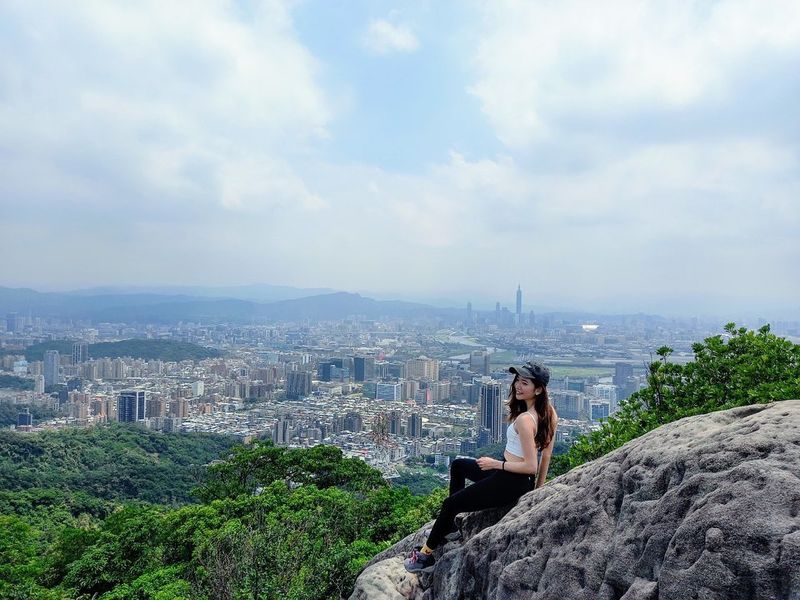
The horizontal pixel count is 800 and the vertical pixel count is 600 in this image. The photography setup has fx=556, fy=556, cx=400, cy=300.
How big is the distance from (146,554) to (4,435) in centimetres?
3063

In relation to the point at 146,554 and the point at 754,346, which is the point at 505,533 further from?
the point at 146,554

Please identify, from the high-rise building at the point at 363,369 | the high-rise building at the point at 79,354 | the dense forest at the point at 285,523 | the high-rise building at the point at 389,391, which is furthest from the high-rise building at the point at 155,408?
the dense forest at the point at 285,523

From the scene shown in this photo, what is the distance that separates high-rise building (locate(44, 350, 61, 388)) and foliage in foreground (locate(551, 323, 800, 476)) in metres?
82.6

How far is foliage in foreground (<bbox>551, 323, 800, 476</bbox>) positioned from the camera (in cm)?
593

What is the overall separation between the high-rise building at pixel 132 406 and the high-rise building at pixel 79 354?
34.6 meters

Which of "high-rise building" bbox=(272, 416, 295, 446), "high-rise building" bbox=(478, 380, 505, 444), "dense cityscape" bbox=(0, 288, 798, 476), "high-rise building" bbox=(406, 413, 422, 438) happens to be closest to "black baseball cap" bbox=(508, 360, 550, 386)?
"dense cityscape" bbox=(0, 288, 798, 476)

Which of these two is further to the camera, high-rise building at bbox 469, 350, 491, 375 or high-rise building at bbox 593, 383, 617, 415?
high-rise building at bbox 469, 350, 491, 375

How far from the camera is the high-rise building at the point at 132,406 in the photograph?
179ft

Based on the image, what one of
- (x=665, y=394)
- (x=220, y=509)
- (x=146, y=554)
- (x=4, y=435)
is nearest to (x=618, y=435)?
(x=665, y=394)

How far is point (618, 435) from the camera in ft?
21.4

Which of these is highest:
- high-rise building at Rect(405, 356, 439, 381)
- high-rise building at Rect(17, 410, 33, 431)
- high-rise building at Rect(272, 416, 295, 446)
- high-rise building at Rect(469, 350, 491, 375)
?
high-rise building at Rect(469, 350, 491, 375)

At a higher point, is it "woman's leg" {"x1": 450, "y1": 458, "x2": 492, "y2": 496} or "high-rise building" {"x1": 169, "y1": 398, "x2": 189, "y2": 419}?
"woman's leg" {"x1": 450, "y1": 458, "x2": 492, "y2": 496}

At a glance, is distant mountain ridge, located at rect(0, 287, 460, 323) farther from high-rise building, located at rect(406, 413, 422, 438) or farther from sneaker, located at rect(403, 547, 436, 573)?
sneaker, located at rect(403, 547, 436, 573)

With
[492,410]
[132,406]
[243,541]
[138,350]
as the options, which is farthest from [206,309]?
[243,541]
